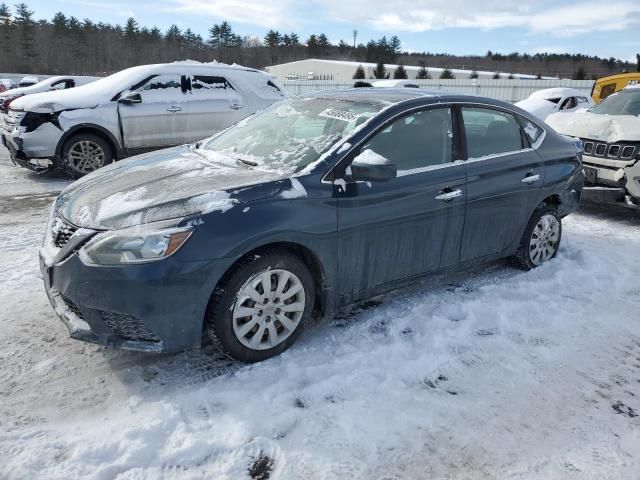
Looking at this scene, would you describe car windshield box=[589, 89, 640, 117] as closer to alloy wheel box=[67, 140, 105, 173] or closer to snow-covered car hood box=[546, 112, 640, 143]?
snow-covered car hood box=[546, 112, 640, 143]

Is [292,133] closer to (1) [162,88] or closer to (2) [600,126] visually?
(2) [600,126]

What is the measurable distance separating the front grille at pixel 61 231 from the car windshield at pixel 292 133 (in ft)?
3.90

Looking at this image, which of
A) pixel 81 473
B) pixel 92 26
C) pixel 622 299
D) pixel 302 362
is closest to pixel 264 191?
pixel 302 362

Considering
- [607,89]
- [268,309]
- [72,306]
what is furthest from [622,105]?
[607,89]

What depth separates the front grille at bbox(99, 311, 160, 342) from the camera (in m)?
2.81

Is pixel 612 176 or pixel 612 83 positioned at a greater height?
pixel 612 83

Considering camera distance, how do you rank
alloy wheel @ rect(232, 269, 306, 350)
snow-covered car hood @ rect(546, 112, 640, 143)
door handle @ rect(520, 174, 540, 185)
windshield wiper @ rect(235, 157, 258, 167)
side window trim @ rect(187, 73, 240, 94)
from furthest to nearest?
side window trim @ rect(187, 73, 240, 94), snow-covered car hood @ rect(546, 112, 640, 143), door handle @ rect(520, 174, 540, 185), windshield wiper @ rect(235, 157, 258, 167), alloy wheel @ rect(232, 269, 306, 350)

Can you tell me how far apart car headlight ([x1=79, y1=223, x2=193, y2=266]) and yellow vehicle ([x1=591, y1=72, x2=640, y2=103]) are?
636 inches

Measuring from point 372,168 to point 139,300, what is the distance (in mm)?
1568

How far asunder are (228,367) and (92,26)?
110 m

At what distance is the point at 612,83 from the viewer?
15.8 meters

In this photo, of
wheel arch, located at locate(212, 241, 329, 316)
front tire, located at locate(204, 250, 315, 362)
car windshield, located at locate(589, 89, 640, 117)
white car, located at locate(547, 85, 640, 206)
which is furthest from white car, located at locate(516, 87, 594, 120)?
front tire, located at locate(204, 250, 315, 362)

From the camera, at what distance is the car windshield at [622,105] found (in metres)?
7.39

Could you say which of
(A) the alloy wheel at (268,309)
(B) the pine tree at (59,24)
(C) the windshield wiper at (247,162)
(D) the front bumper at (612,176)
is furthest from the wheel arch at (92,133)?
(B) the pine tree at (59,24)
